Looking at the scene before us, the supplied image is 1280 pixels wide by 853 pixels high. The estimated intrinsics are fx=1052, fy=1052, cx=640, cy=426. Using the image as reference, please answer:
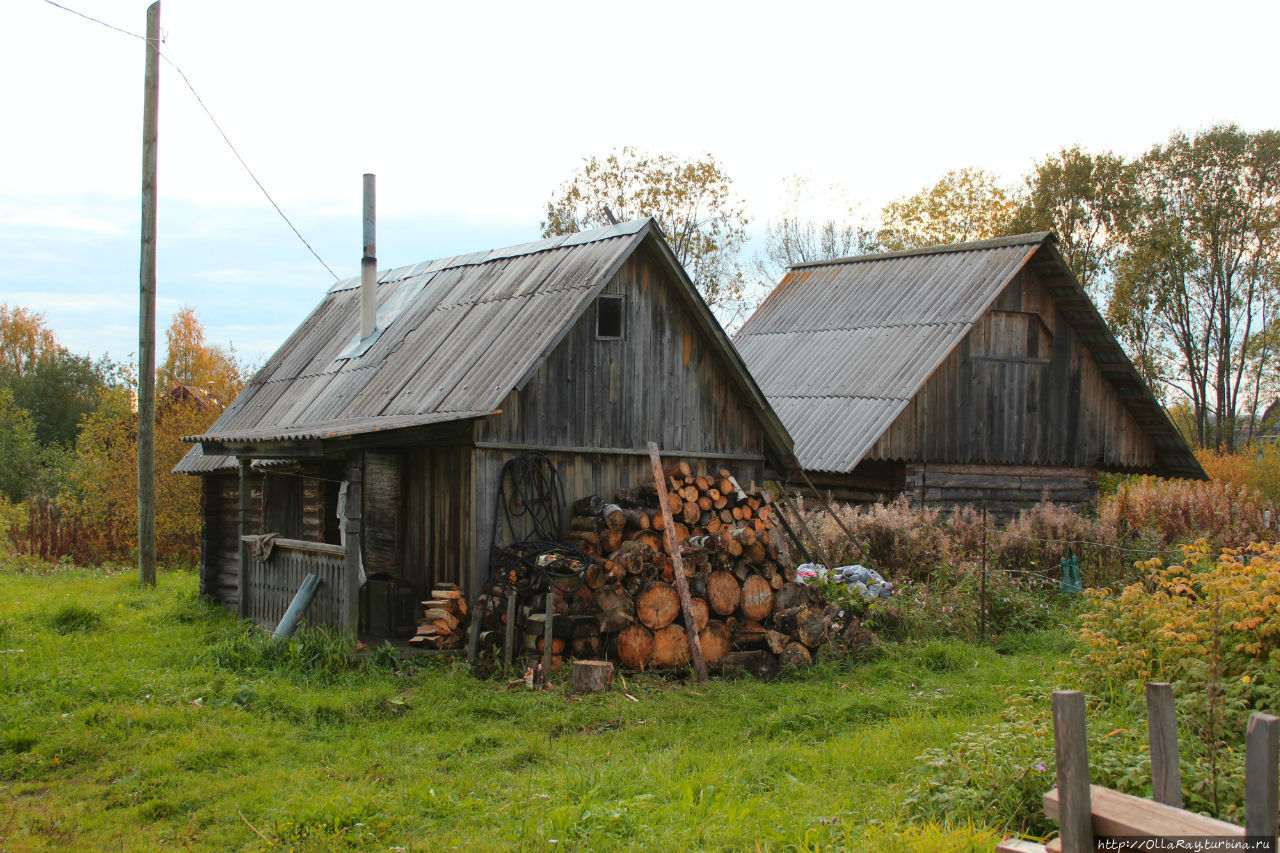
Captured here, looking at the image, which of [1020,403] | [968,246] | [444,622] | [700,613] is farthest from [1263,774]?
[968,246]

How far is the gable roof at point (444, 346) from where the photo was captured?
11.7 meters

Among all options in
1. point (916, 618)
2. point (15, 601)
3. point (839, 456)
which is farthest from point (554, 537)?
point (15, 601)

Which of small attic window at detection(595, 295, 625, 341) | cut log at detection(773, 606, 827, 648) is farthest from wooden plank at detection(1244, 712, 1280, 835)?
small attic window at detection(595, 295, 625, 341)

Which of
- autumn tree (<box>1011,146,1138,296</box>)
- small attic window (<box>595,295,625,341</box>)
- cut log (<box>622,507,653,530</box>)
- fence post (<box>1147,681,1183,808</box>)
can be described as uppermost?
autumn tree (<box>1011,146,1138,296</box>)

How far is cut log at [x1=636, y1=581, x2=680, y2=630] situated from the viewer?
10688 mm

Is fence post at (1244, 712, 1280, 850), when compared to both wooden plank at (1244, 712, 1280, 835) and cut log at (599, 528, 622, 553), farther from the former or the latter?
cut log at (599, 528, 622, 553)

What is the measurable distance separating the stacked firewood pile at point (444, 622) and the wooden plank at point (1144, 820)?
7874mm

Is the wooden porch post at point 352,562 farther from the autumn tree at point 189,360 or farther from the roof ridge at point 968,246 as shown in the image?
the autumn tree at point 189,360

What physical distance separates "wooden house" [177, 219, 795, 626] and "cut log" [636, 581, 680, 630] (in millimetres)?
1731

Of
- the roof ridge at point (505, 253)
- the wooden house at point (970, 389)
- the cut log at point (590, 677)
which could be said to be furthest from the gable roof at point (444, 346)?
the wooden house at point (970, 389)

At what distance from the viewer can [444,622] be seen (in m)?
10.9

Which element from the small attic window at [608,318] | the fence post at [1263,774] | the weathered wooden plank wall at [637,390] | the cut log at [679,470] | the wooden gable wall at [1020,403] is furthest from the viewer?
the wooden gable wall at [1020,403]

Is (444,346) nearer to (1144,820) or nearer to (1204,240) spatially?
(1144,820)

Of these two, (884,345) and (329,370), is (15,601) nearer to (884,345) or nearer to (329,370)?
(329,370)
